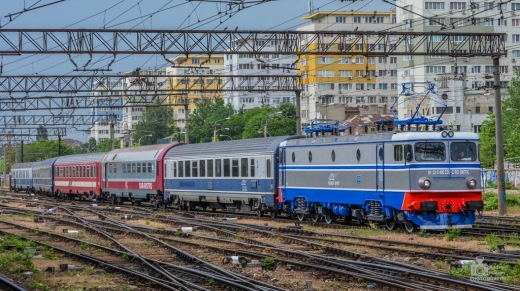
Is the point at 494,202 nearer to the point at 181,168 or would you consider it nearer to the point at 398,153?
the point at 181,168

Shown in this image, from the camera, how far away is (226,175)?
120 feet

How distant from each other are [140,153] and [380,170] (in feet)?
78.2

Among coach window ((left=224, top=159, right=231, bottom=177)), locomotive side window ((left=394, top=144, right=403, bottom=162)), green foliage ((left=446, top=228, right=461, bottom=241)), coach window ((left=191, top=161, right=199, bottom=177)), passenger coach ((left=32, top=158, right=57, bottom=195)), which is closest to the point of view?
green foliage ((left=446, top=228, right=461, bottom=241))

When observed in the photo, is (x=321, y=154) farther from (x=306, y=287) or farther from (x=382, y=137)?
(x=306, y=287)

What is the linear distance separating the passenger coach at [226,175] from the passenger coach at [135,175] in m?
1.20

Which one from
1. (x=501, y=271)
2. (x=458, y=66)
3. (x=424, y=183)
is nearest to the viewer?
(x=501, y=271)

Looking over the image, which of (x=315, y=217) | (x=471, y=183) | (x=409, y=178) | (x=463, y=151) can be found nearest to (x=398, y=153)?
(x=409, y=178)

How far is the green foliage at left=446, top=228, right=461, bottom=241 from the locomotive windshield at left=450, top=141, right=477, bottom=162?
2228 millimetres

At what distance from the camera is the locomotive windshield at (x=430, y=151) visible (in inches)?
967

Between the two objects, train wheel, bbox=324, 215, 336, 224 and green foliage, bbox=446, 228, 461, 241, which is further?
train wheel, bbox=324, 215, 336, 224

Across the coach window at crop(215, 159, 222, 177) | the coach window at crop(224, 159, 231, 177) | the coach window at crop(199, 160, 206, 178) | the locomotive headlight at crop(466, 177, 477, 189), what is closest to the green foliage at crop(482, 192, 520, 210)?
the coach window at crop(224, 159, 231, 177)

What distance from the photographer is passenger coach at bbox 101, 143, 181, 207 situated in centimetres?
4428

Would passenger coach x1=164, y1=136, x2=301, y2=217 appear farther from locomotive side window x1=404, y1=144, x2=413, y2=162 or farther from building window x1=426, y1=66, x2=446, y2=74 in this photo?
building window x1=426, y1=66, x2=446, y2=74

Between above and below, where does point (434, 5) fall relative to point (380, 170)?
above
